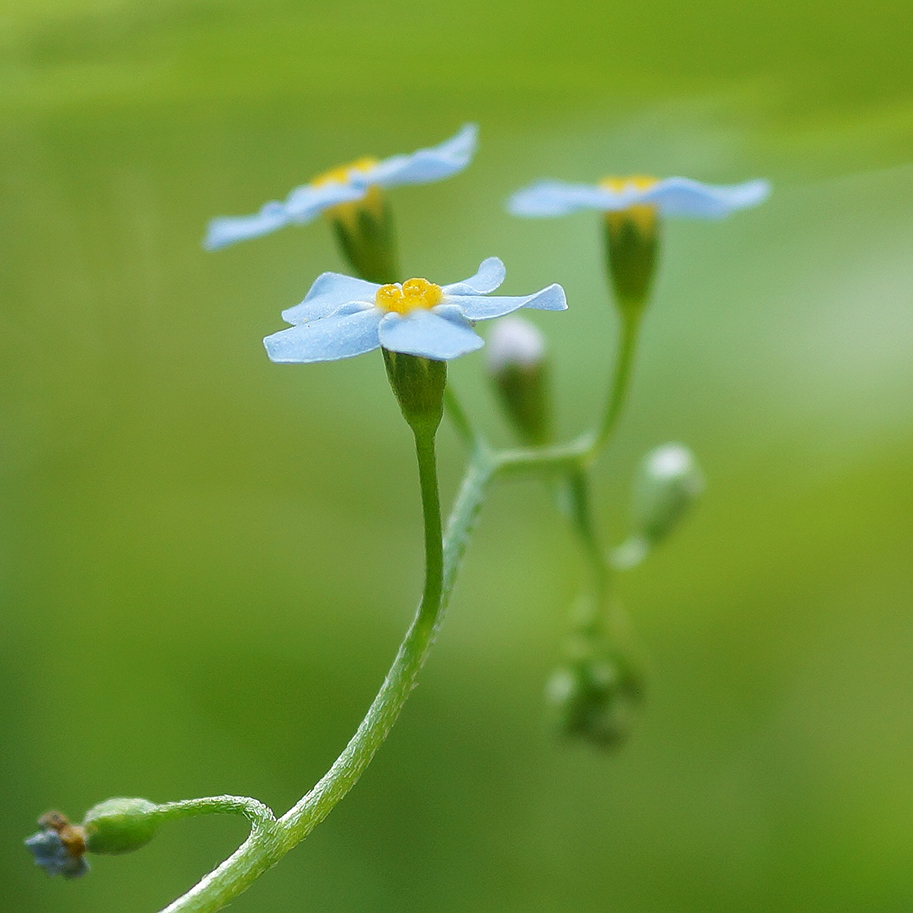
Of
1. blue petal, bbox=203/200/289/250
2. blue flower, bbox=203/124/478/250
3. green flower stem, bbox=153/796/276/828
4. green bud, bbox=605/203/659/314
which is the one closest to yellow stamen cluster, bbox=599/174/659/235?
green bud, bbox=605/203/659/314

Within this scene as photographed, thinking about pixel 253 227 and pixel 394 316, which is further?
pixel 253 227

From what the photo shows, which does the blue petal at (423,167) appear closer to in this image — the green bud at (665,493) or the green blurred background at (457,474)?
the green bud at (665,493)

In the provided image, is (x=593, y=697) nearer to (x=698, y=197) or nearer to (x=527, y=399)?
(x=527, y=399)

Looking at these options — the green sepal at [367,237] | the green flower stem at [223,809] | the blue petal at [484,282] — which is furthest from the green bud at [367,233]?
the green flower stem at [223,809]

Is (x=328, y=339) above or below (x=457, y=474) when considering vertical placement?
above

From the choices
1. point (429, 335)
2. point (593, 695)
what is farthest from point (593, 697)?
point (429, 335)

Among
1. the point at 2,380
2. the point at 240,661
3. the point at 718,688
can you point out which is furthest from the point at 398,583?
the point at 2,380
